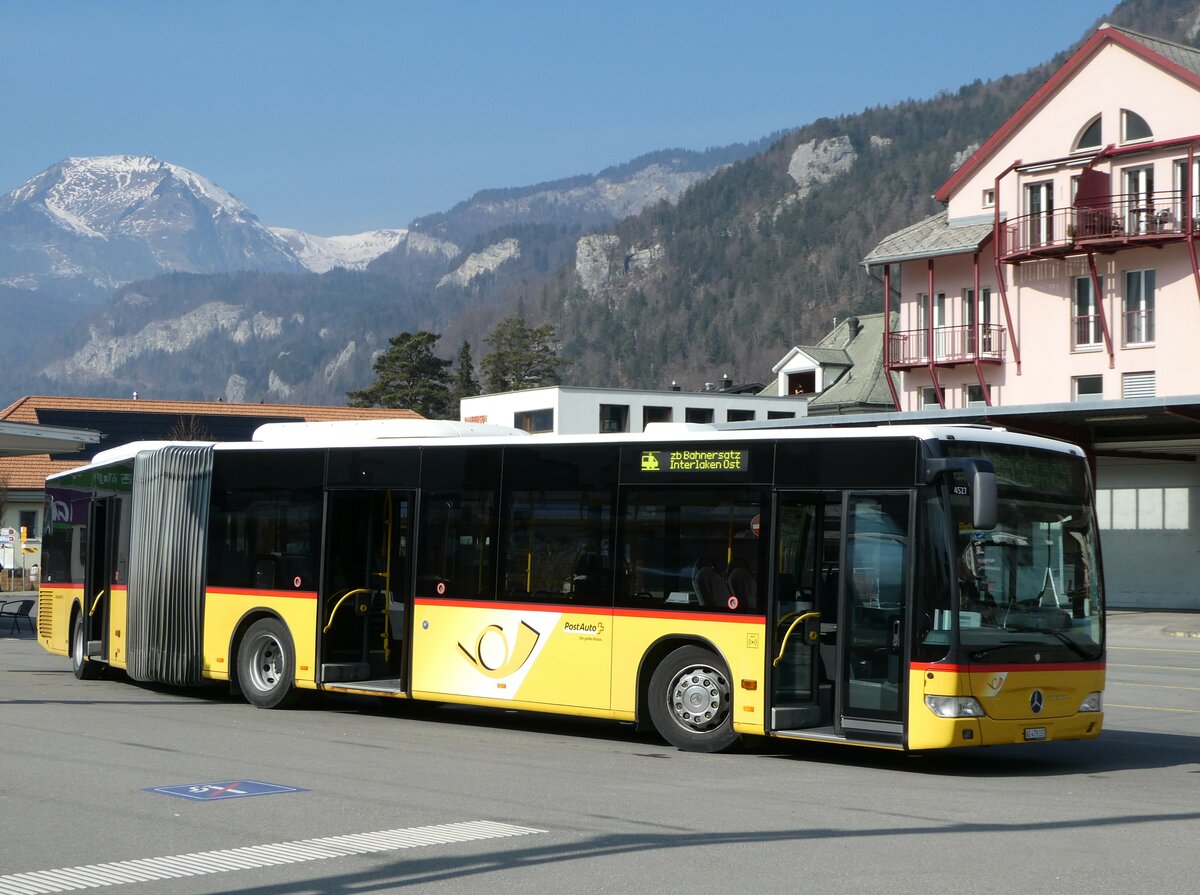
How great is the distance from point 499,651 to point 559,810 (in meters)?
5.02

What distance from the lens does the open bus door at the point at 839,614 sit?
39.8ft

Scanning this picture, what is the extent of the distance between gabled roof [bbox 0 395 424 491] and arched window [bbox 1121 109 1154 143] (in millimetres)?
42207

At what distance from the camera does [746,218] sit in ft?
629

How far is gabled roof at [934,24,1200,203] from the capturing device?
4422 cm

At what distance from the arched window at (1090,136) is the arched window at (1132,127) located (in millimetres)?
729

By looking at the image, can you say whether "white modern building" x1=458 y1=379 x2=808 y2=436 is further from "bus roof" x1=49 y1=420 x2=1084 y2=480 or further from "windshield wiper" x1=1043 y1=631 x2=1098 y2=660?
→ "windshield wiper" x1=1043 y1=631 x2=1098 y2=660

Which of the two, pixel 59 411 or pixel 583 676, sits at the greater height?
pixel 59 411

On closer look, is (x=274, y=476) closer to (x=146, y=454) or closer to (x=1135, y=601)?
(x=146, y=454)

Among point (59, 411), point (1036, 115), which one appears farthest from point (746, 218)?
point (1036, 115)

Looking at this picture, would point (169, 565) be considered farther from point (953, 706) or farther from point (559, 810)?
point (953, 706)

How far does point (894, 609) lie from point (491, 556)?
4.30 m

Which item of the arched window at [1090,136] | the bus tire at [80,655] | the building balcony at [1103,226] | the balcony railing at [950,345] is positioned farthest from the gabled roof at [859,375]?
the bus tire at [80,655]

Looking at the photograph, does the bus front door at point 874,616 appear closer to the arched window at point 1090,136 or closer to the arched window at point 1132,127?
the arched window at point 1132,127

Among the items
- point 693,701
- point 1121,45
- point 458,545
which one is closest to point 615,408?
point 1121,45
